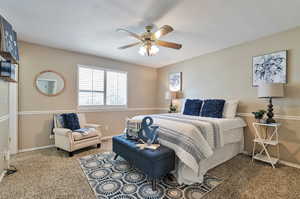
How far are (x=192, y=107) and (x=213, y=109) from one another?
552mm

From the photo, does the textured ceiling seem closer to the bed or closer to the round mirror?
the round mirror

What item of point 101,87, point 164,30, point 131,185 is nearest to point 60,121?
point 101,87

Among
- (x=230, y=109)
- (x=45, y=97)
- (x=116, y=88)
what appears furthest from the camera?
(x=116, y=88)

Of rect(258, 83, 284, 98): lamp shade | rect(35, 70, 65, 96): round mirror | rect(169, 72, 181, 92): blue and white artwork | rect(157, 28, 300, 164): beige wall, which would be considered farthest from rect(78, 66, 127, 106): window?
rect(258, 83, 284, 98): lamp shade

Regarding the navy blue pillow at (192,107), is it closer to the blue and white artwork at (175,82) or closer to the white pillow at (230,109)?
the white pillow at (230,109)

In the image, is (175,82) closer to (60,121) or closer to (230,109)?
(230,109)

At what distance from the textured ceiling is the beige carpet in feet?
8.18

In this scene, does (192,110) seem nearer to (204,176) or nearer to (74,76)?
(204,176)

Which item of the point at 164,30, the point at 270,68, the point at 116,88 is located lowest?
the point at 116,88

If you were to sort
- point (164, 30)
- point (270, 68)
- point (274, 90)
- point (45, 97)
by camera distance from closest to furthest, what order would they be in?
point (164, 30)
point (274, 90)
point (270, 68)
point (45, 97)

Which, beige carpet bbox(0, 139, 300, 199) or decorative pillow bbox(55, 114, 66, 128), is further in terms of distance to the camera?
decorative pillow bbox(55, 114, 66, 128)

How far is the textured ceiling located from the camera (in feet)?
6.36

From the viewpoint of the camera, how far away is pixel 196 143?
2.04 m

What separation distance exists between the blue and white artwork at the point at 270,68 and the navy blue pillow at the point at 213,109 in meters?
0.81
